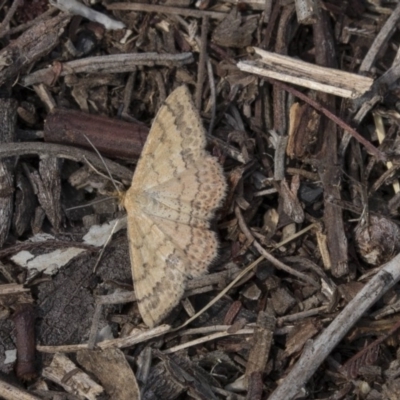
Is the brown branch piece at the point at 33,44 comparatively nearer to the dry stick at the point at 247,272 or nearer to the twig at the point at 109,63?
the twig at the point at 109,63

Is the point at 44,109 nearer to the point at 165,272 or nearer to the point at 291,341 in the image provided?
the point at 165,272

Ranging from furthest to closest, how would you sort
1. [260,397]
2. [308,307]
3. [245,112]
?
[245,112] < [308,307] < [260,397]

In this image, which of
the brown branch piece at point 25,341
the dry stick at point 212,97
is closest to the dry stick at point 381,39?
the dry stick at point 212,97

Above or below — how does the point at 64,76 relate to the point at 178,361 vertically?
above

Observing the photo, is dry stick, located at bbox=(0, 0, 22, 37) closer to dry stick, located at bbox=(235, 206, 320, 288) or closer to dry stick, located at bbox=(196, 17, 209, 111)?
dry stick, located at bbox=(196, 17, 209, 111)

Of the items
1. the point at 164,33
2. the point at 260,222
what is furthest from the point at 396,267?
the point at 164,33

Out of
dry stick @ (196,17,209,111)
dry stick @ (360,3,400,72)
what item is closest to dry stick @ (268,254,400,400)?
dry stick @ (360,3,400,72)
